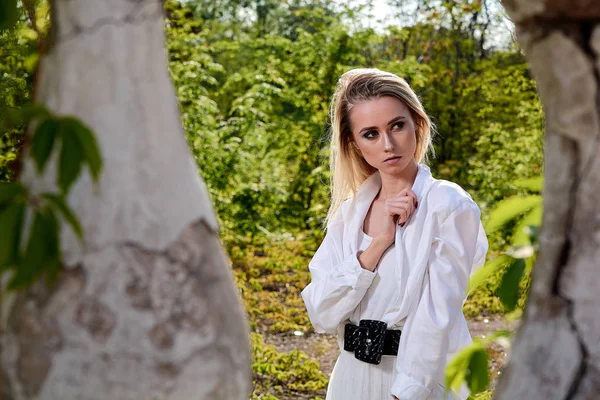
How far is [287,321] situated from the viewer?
678cm

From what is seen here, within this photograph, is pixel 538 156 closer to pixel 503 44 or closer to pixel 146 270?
pixel 503 44

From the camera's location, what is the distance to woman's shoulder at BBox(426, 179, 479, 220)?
2.11 meters

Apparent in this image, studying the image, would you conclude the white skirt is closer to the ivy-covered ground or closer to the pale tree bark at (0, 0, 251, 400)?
the ivy-covered ground

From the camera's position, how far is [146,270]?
2.51 feet

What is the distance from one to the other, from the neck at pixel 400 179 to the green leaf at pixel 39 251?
1738 mm

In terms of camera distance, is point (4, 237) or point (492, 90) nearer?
point (4, 237)

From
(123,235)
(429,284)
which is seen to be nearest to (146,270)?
(123,235)

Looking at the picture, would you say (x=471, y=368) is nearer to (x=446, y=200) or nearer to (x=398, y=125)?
(x=446, y=200)

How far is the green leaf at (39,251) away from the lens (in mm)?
729

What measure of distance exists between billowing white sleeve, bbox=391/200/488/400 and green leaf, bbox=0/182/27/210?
4.89ft

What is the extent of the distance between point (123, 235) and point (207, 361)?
0.17m

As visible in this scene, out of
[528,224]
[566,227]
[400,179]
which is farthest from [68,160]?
[400,179]

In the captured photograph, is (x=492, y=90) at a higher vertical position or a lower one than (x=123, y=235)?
higher

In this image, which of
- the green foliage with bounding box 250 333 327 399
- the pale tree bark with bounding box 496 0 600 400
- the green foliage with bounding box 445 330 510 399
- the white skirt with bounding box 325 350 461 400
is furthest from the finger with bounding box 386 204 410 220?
the green foliage with bounding box 250 333 327 399
